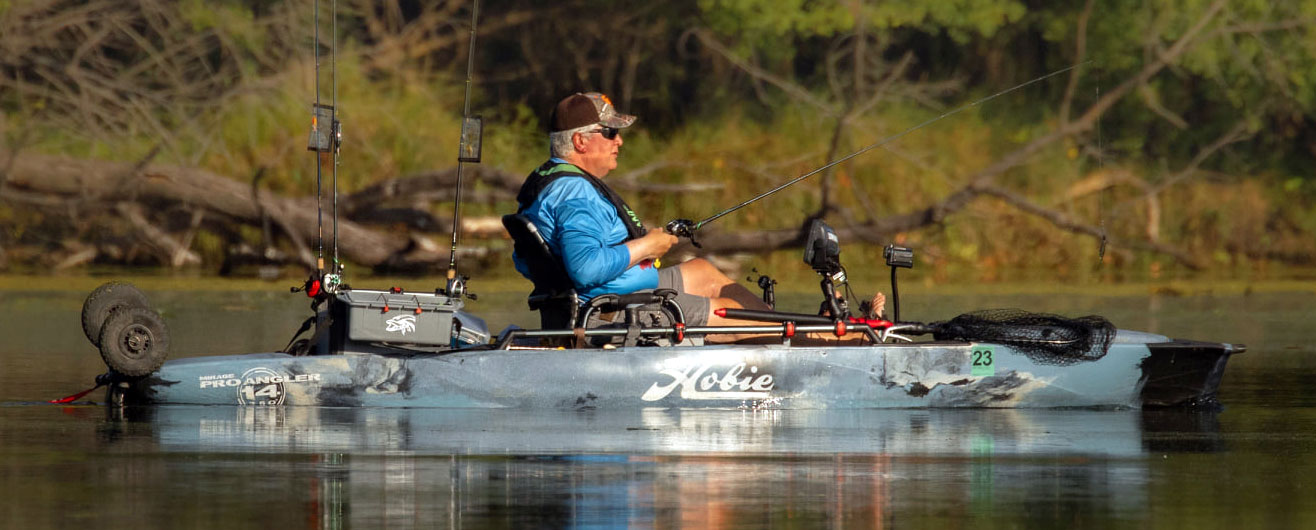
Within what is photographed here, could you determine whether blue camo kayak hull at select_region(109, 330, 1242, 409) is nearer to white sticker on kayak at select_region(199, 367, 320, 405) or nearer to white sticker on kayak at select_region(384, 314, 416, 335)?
white sticker on kayak at select_region(199, 367, 320, 405)

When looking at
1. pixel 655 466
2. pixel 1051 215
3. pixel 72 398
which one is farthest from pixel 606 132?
pixel 1051 215

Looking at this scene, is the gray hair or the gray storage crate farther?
the gray hair

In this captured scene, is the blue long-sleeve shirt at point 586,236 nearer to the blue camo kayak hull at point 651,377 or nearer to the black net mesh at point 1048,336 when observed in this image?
the blue camo kayak hull at point 651,377

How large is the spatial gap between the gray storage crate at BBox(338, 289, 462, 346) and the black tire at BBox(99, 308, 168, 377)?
87 cm

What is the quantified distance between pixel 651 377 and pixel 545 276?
2.32ft

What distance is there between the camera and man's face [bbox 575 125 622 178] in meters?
10.1

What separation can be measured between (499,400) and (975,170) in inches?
595

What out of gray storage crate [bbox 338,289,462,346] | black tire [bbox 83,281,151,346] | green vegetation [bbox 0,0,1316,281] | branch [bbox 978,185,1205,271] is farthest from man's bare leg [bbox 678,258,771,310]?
green vegetation [bbox 0,0,1316,281]

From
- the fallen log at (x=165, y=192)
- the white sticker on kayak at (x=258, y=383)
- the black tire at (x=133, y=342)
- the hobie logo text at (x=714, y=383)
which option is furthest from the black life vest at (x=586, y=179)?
the fallen log at (x=165, y=192)

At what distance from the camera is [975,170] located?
2439cm

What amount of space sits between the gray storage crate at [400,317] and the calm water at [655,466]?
0.37 m

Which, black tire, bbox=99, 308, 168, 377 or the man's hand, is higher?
the man's hand

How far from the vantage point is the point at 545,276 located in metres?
10.1

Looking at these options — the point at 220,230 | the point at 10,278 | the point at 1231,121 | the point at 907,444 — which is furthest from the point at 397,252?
the point at 907,444
